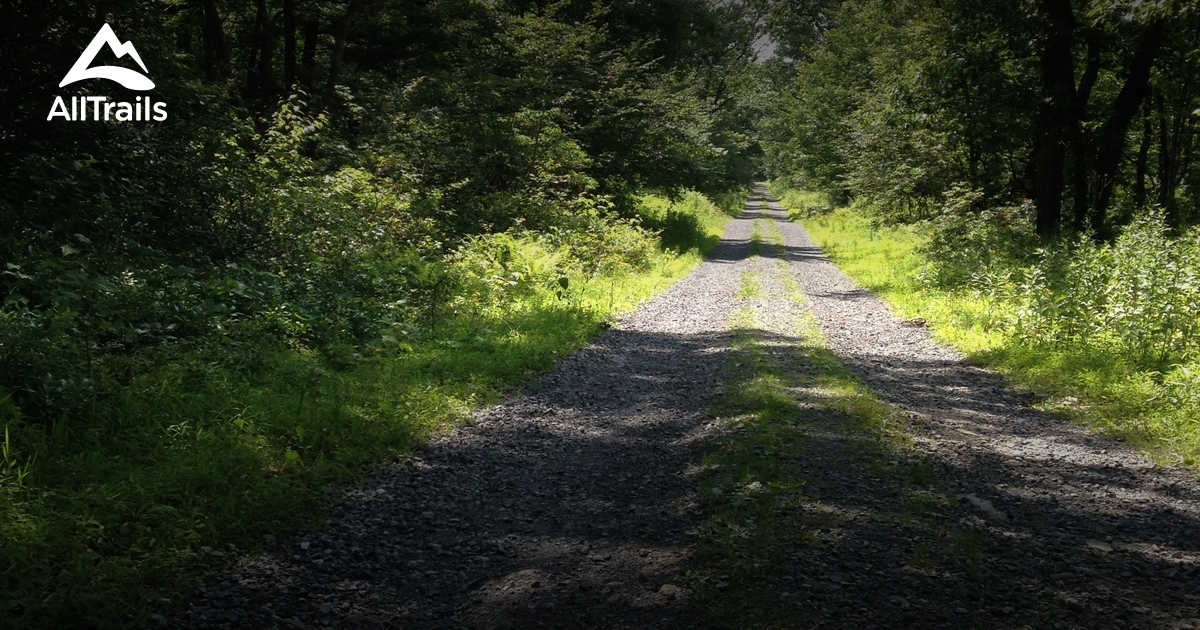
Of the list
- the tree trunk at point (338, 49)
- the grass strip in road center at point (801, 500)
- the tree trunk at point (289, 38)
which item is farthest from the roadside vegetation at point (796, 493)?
the tree trunk at point (289, 38)

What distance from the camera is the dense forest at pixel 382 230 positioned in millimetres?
4797

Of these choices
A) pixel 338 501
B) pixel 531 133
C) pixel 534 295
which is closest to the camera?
pixel 338 501

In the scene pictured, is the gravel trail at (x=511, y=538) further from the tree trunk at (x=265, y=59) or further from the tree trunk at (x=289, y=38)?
the tree trunk at (x=289, y=38)

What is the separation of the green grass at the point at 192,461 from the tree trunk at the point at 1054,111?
41.1ft

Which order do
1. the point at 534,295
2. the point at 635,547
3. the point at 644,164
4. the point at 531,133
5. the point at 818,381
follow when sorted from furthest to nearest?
the point at 644,164, the point at 531,133, the point at 534,295, the point at 818,381, the point at 635,547

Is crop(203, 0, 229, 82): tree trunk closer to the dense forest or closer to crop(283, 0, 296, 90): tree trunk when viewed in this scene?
the dense forest

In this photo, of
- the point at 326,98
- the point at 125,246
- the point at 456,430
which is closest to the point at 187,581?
the point at 456,430

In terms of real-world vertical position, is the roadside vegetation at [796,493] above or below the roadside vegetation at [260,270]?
below

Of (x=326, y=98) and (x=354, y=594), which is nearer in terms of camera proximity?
(x=354, y=594)

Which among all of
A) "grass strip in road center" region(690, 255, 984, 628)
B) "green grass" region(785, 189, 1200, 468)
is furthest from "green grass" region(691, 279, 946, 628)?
"green grass" region(785, 189, 1200, 468)

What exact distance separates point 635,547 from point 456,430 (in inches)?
105

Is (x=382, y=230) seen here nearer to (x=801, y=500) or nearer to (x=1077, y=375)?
(x=801, y=500)

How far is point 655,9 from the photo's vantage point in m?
28.1

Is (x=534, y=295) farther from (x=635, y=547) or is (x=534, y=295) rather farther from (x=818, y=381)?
(x=635, y=547)
